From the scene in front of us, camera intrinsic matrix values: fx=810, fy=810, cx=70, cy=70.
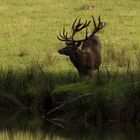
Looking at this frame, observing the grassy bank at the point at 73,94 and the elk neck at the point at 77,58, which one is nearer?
the grassy bank at the point at 73,94

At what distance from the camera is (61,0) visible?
40062mm

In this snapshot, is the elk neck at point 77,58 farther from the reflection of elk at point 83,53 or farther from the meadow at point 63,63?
the meadow at point 63,63

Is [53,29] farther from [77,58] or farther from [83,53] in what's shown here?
[77,58]

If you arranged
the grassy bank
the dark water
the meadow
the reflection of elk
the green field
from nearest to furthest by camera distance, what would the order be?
the dark water
the grassy bank
the meadow
the reflection of elk
the green field

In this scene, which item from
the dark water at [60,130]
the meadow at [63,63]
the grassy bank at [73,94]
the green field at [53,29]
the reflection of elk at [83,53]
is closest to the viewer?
the dark water at [60,130]

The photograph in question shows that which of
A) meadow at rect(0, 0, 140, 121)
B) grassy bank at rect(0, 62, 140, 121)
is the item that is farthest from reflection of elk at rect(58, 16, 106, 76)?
grassy bank at rect(0, 62, 140, 121)

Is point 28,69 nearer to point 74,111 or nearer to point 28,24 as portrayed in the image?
point 74,111

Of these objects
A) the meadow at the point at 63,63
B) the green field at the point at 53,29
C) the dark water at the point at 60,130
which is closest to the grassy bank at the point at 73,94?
the meadow at the point at 63,63

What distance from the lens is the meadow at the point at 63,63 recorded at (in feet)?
58.5

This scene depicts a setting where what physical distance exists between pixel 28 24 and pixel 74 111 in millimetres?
16865

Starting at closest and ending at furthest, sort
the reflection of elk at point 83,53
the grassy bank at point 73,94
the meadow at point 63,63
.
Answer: the grassy bank at point 73,94 → the meadow at point 63,63 → the reflection of elk at point 83,53

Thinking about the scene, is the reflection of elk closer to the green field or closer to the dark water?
the green field

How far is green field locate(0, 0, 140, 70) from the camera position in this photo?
2742 cm

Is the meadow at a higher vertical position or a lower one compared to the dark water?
higher
